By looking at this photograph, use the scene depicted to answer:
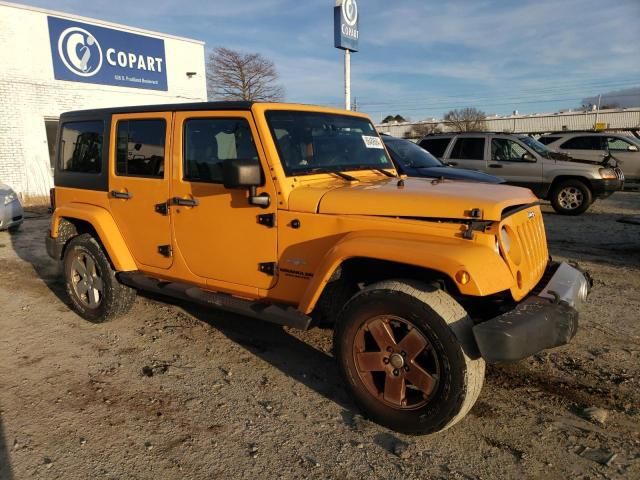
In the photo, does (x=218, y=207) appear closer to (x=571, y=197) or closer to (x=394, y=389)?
(x=394, y=389)

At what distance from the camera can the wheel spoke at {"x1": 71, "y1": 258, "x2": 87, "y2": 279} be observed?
15.7 ft

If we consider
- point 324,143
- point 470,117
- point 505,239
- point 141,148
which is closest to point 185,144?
point 141,148

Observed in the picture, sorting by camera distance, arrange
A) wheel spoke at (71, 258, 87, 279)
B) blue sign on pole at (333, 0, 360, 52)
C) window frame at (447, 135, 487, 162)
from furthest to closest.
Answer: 1. blue sign on pole at (333, 0, 360, 52)
2. window frame at (447, 135, 487, 162)
3. wheel spoke at (71, 258, 87, 279)

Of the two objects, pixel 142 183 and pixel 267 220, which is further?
pixel 142 183

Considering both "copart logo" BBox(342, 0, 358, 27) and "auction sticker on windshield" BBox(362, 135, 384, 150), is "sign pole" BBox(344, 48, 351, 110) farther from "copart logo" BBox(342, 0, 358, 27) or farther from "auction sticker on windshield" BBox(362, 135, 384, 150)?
"auction sticker on windshield" BBox(362, 135, 384, 150)

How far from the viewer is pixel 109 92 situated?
16.0 m

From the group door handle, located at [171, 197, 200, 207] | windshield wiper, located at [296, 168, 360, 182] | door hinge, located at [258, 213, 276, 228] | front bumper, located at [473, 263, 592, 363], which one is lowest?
front bumper, located at [473, 263, 592, 363]

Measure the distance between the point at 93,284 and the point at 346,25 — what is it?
1093cm

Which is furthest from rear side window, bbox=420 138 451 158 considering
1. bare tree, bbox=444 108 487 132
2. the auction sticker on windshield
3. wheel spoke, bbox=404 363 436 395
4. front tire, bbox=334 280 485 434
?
bare tree, bbox=444 108 487 132

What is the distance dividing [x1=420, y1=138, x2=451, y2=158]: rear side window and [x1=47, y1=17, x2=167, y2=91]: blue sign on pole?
406 inches

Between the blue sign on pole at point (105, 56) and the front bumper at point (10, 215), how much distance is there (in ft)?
23.6

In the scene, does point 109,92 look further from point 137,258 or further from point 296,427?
point 296,427

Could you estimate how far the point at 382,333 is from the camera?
2.84 meters

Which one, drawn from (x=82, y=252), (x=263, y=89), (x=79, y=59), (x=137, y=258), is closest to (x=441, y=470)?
(x=137, y=258)
